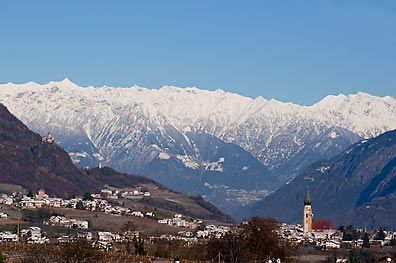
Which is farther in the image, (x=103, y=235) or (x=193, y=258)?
(x=103, y=235)

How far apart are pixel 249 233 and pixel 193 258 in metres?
8.06

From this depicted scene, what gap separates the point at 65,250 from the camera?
288 ft

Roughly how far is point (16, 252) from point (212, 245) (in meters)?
22.0

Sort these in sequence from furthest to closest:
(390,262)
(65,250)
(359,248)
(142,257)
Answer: (359,248)
(390,262)
(142,257)
(65,250)

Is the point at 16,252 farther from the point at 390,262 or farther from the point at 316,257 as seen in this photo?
the point at 316,257

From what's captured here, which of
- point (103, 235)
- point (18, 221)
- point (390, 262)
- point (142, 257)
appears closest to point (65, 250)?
point (142, 257)

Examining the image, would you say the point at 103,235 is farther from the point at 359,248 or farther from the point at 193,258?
the point at 193,258

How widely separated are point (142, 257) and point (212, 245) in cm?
1458

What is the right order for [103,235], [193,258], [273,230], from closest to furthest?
[193,258], [273,230], [103,235]

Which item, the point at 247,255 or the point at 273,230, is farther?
the point at 273,230

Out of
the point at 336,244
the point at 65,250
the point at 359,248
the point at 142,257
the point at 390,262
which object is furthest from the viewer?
the point at 336,244

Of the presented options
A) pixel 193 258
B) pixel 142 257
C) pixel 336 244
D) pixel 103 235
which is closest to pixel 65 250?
pixel 142 257

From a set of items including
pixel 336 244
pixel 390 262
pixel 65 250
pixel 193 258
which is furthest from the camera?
pixel 336 244

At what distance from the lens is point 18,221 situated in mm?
186875
